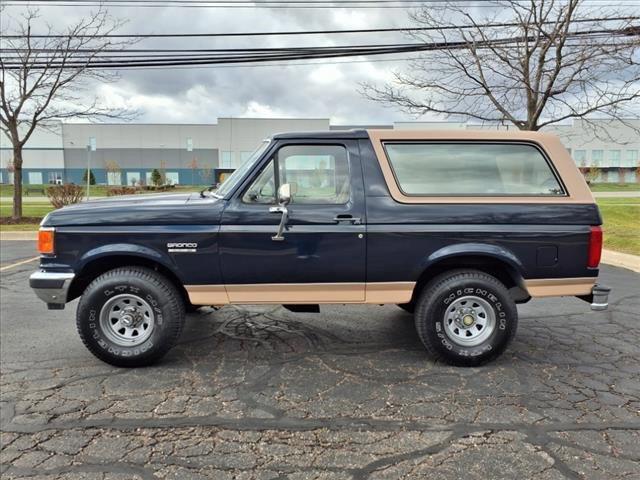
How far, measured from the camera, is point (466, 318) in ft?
13.2

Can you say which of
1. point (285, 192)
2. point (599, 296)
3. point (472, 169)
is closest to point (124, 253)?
point (285, 192)

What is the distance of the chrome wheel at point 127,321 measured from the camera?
155 inches

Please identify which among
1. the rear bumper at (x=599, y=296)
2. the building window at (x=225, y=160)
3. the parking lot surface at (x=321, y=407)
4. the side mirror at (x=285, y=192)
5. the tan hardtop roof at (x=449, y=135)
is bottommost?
the parking lot surface at (x=321, y=407)

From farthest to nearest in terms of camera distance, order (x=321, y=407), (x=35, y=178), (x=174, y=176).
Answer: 1. (x=35, y=178)
2. (x=174, y=176)
3. (x=321, y=407)

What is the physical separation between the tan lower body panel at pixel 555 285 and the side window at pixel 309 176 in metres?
1.76

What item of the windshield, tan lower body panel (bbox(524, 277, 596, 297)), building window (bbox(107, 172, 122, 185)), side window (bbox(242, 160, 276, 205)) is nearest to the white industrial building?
building window (bbox(107, 172, 122, 185))

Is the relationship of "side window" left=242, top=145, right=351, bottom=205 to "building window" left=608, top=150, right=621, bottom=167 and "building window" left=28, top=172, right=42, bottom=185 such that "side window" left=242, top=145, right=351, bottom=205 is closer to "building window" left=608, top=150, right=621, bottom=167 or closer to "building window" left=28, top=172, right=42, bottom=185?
"building window" left=608, top=150, right=621, bottom=167

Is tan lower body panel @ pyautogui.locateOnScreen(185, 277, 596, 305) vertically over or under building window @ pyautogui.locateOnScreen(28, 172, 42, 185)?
under

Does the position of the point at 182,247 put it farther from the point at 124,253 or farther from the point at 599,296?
the point at 599,296

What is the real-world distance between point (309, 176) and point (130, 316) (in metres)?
1.93

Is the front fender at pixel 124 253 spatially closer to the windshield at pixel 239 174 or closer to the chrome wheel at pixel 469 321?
the windshield at pixel 239 174

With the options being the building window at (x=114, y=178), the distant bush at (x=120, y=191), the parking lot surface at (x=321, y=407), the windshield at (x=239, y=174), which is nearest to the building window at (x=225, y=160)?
the building window at (x=114, y=178)

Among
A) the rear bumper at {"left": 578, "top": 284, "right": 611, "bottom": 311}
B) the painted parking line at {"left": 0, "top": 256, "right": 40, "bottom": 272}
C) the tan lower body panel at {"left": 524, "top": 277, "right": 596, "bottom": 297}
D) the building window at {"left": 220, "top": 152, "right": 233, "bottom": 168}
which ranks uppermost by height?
the building window at {"left": 220, "top": 152, "right": 233, "bottom": 168}

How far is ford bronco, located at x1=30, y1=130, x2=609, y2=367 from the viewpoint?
387cm
